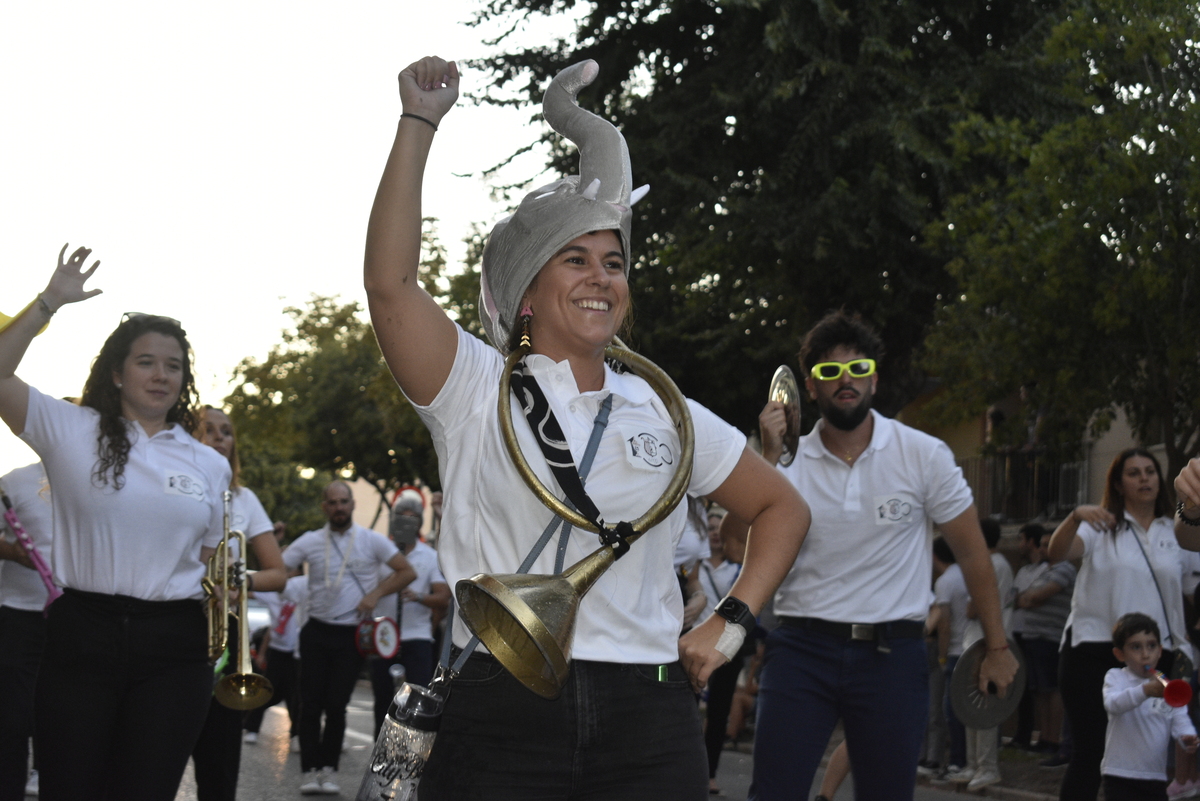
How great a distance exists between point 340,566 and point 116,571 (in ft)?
21.2

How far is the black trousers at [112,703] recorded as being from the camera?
4414 millimetres

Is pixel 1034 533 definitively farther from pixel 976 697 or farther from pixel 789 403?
pixel 789 403

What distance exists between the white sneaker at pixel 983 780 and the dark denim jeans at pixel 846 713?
5.88 meters

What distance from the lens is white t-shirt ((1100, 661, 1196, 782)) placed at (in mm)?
7105

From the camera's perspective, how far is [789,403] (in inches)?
206

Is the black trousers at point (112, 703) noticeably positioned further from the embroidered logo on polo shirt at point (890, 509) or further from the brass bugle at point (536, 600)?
the embroidered logo on polo shirt at point (890, 509)

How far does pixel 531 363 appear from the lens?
320cm

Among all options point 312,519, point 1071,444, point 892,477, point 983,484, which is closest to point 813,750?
point 892,477

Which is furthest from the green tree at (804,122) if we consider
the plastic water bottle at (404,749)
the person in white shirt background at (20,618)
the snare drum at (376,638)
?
the plastic water bottle at (404,749)

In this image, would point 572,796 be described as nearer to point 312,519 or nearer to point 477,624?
point 477,624

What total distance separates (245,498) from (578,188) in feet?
14.4

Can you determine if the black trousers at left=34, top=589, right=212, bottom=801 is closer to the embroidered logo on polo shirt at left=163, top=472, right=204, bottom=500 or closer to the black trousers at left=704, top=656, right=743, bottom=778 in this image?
the embroidered logo on polo shirt at left=163, top=472, right=204, bottom=500

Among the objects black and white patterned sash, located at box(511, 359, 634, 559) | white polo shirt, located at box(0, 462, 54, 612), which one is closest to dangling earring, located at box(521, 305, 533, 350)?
black and white patterned sash, located at box(511, 359, 634, 559)

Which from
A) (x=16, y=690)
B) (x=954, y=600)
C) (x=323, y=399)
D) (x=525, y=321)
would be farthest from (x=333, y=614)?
(x=323, y=399)
